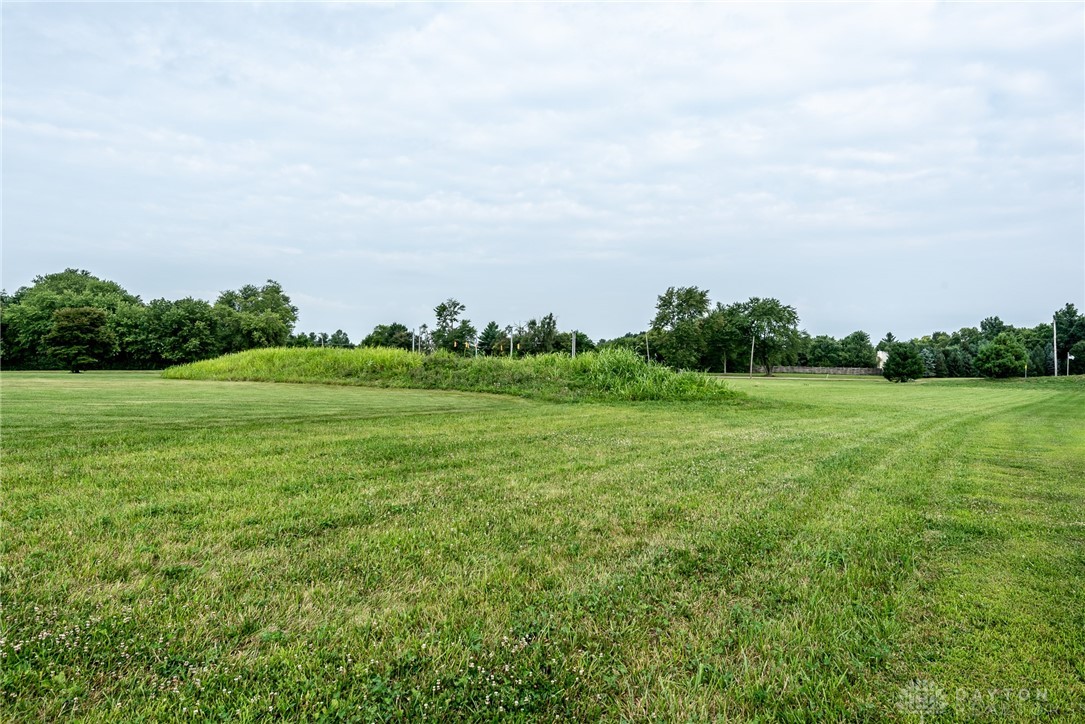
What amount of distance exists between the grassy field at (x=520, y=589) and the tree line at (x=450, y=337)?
20748mm

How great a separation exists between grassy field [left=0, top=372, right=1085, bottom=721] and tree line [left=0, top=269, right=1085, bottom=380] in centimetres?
2075

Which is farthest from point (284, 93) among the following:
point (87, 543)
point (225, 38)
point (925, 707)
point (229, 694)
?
point (925, 707)

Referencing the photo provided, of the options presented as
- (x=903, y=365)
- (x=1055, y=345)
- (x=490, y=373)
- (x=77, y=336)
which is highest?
(x=1055, y=345)

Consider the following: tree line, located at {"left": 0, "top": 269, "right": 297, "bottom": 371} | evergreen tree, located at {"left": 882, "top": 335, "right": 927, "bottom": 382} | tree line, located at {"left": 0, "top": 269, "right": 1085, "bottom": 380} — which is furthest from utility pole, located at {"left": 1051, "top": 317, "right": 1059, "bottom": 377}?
tree line, located at {"left": 0, "top": 269, "right": 297, "bottom": 371}

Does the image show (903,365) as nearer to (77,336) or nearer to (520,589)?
(520,589)

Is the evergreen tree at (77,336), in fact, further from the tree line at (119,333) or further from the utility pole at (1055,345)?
the utility pole at (1055,345)

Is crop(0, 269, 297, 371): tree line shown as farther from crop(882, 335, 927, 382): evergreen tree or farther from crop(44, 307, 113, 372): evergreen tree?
crop(882, 335, 927, 382): evergreen tree

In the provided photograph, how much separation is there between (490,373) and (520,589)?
14593 millimetres

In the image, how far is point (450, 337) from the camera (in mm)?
57531

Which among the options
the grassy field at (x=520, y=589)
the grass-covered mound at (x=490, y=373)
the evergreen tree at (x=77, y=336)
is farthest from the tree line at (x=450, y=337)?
the grassy field at (x=520, y=589)

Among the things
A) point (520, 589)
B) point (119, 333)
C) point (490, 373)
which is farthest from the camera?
point (119, 333)

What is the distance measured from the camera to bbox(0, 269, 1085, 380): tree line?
32938mm

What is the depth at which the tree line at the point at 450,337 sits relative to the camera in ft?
108

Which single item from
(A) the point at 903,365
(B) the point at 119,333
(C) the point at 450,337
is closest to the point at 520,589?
(B) the point at 119,333
